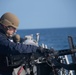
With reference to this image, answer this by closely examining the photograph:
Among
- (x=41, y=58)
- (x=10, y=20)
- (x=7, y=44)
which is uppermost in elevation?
(x=10, y=20)

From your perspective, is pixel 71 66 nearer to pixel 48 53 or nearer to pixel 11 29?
pixel 48 53

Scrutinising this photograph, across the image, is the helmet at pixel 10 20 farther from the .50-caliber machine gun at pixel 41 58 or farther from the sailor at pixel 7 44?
the .50-caliber machine gun at pixel 41 58

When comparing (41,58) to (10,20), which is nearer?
(41,58)

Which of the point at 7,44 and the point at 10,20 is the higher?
the point at 10,20

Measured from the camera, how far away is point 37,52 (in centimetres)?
496

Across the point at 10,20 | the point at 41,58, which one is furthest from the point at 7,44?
the point at 41,58

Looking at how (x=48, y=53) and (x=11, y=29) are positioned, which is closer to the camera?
(x=48, y=53)

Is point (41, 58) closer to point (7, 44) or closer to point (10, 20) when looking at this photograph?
point (7, 44)

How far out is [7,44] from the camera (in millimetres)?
5082

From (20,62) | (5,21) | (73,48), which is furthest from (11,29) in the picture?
(73,48)

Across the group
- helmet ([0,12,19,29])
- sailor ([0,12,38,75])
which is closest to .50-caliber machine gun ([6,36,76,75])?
sailor ([0,12,38,75])

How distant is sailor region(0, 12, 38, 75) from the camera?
496 cm

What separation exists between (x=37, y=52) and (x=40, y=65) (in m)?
0.53

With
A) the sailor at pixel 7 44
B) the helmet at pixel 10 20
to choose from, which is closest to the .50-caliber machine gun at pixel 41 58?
the sailor at pixel 7 44
